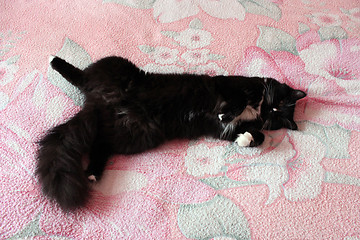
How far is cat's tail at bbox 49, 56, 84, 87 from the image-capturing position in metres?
1.14

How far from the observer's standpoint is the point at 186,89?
3.66 ft

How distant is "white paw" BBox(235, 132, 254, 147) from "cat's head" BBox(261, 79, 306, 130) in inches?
5.0

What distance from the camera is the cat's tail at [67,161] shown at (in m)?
0.87

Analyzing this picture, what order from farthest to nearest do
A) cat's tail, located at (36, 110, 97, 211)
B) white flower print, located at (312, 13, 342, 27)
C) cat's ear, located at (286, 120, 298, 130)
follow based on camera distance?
white flower print, located at (312, 13, 342, 27) → cat's ear, located at (286, 120, 298, 130) → cat's tail, located at (36, 110, 97, 211)

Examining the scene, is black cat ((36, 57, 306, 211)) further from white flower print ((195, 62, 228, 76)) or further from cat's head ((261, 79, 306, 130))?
white flower print ((195, 62, 228, 76))

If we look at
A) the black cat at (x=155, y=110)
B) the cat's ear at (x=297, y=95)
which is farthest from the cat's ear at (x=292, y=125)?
the cat's ear at (x=297, y=95)

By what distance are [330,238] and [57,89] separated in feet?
3.83

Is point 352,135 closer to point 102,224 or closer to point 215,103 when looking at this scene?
point 215,103

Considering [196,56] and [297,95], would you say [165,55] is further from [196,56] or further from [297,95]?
[297,95]

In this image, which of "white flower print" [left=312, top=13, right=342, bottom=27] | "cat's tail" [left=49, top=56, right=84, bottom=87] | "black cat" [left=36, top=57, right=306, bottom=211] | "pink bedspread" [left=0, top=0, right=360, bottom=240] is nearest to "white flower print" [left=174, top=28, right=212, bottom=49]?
"pink bedspread" [left=0, top=0, right=360, bottom=240]

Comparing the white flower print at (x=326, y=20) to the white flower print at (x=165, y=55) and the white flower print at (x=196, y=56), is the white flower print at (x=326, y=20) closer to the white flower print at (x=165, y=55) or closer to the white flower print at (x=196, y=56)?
the white flower print at (x=196, y=56)

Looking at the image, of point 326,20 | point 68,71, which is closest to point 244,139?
point 68,71

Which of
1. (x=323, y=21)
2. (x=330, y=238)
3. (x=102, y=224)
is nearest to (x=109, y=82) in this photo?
(x=102, y=224)

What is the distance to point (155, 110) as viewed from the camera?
1090mm
